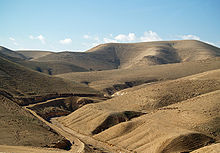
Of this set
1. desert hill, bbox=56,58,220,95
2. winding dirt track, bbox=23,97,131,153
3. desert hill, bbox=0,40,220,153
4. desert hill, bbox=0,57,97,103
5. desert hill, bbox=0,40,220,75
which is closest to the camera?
desert hill, bbox=0,40,220,153

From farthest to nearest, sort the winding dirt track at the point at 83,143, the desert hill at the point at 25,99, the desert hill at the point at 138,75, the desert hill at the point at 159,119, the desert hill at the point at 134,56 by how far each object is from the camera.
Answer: the desert hill at the point at 134,56, the desert hill at the point at 138,75, the winding dirt track at the point at 83,143, the desert hill at the point at 25,99, the desert hill at the point at 159,119

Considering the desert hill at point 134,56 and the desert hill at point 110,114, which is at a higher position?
the desert hill at point 134,56

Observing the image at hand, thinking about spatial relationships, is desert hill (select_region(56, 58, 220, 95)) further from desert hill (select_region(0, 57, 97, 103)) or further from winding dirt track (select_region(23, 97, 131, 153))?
winding dirt track (select_region(23, 97, 131, 153))

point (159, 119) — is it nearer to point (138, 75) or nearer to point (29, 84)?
point (29, 84)

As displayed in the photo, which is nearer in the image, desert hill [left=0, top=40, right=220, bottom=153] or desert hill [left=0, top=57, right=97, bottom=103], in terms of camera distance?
desert hill [left=0, top=40, right=220, bottom=153]

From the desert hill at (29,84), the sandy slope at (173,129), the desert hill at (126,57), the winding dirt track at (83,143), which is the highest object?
the desert hill at (126,57)

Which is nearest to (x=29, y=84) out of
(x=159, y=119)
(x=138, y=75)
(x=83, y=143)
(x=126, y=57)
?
(x=83, y=143)

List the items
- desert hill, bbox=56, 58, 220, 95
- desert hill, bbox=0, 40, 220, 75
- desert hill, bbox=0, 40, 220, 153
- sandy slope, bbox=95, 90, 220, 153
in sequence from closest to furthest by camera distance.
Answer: sandy slope, bbox=95, 90, 220, 153 < desert hill, bbox=0, 40, 220, 153 < desert hill, bbox=56, 58, 220, 95 < desert hill, bbox=0, 40, 220, 75

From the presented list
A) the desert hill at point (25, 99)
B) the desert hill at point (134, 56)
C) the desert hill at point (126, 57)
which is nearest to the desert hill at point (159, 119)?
the desert hill at point (25, 99)

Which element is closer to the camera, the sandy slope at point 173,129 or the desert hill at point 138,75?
the sandy slope at point 173,129

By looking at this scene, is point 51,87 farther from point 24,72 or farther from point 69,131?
point 69,131

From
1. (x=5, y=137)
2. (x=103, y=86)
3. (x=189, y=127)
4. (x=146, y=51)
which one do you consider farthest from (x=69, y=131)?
(x=146, y=51)

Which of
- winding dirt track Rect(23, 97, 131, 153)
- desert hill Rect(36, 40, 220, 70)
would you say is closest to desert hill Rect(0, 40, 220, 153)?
winding dirt track Rect(23, 97, 131, 153)

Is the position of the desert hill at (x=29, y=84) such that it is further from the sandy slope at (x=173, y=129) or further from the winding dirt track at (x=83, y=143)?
the sandy slope at (x=173, y=129)
